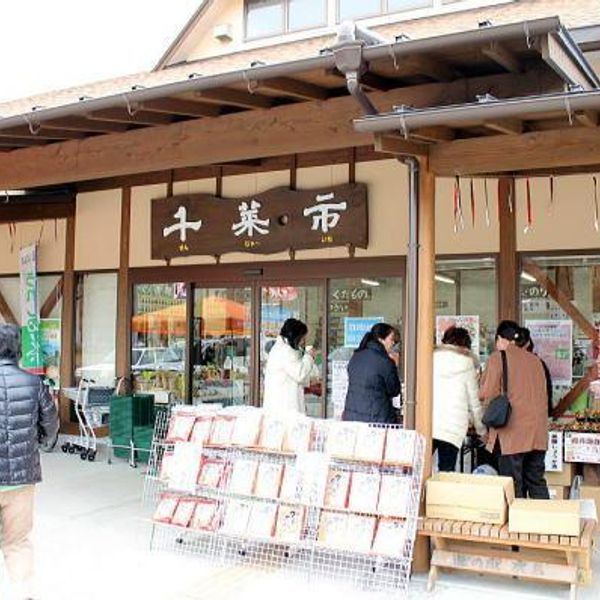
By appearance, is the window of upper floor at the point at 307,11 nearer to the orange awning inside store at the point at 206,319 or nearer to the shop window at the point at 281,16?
the shop window at the point at 281,16

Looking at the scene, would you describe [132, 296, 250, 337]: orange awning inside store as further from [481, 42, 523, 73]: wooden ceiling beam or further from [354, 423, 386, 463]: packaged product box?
[481, 42, 523, 73]: wooden ceiling beam

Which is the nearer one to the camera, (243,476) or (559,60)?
(559,60)

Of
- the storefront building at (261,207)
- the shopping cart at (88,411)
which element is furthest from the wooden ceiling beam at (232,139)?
the shopping cart at (88,411)

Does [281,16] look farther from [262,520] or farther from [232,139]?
[262,520]

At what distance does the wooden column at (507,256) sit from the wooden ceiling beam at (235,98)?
2766 millimetres

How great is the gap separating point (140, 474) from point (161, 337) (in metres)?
2.01

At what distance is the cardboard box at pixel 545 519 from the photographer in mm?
4773

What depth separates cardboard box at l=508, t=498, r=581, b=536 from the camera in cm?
477

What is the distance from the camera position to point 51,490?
306 inches

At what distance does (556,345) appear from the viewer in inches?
291

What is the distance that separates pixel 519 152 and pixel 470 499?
231 cm

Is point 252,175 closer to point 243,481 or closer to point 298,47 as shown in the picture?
Answer: point 298,47

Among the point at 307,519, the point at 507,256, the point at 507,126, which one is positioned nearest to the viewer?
the point at 507,126

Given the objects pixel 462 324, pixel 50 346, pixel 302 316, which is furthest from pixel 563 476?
pixel 50 346
